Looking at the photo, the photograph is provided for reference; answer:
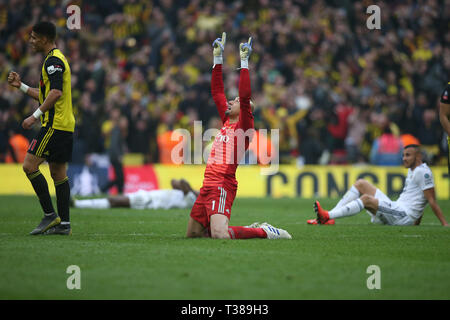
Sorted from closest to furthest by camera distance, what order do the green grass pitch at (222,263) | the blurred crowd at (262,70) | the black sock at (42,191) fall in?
the green grass pitch at (222,263) < the black sock at (42,191) < the blurred crowd at (262,70)

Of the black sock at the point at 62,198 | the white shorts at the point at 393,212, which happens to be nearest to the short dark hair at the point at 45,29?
the black sock at the point at 62,198

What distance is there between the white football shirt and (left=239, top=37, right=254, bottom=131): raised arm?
12.4ft

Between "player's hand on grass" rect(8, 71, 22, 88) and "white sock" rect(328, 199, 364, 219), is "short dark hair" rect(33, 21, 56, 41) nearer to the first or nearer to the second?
"player's hand on grass" rect(8, 71, 22, 88)

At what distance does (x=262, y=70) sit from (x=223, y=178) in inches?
564

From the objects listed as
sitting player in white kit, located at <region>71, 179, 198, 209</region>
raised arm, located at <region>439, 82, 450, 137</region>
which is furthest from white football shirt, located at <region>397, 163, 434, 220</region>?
sitting player in white kit, located at <region>71, 179, 198, 209</region>

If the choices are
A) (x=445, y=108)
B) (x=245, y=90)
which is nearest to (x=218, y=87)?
(x=245, y=90)

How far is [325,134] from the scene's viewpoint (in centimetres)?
2080

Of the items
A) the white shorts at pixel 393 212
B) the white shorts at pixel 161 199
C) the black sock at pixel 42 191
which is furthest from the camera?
the white shorts at pixel 161 199

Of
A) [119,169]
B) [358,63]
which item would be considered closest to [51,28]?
[119,169]

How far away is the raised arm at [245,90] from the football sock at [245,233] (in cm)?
122

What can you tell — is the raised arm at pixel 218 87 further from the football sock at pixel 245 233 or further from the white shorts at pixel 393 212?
the white shorts at pixel 393 212

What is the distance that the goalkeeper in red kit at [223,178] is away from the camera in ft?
27.2
